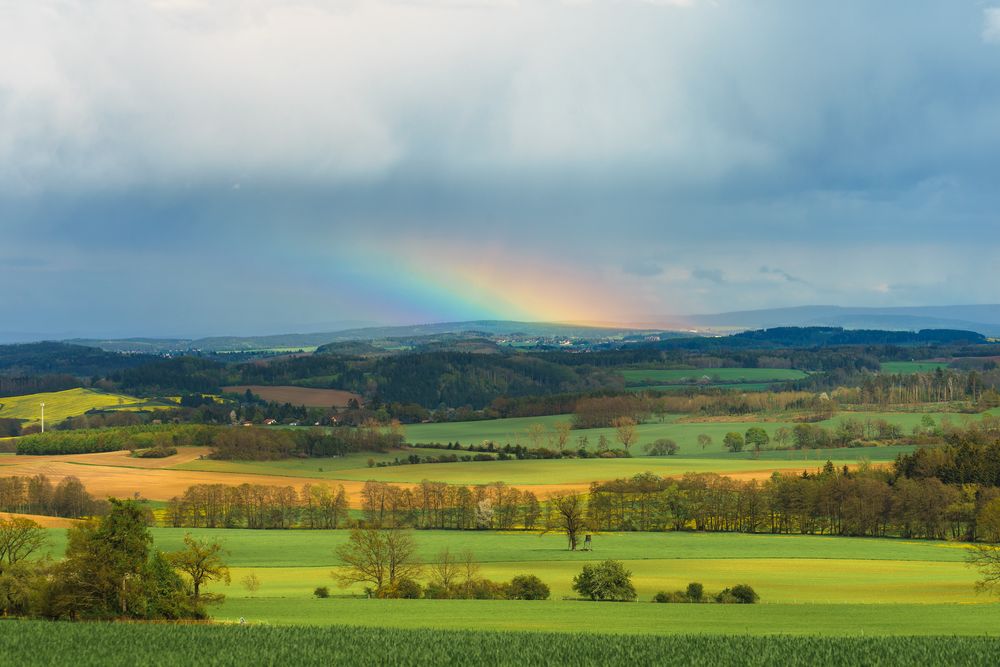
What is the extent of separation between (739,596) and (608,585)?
692 centimetres

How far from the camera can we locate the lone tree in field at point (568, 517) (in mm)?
77000

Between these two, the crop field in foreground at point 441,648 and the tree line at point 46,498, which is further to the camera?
the tree line at point 46,498

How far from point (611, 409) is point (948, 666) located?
Result: 525ft

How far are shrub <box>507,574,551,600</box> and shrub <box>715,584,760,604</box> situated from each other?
30.7 feet

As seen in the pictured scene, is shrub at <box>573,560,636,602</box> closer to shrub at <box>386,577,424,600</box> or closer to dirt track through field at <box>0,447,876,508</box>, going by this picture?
shrub at <box>386,577,424,600</box>

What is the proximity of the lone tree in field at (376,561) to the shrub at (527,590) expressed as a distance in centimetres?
720

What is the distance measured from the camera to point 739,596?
5338cm

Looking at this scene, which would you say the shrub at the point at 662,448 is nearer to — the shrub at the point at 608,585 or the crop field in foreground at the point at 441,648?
the shrub at the point at 608,585

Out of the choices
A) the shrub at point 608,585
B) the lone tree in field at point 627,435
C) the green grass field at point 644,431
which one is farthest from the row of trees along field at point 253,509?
the green grass field at point 644,431

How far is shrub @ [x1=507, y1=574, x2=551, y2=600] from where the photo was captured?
55500 mm

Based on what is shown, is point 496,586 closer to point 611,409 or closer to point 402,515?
point 402,515

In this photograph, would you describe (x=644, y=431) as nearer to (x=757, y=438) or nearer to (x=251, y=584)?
(x=757, y=438)

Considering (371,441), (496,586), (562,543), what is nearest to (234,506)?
(562,543)

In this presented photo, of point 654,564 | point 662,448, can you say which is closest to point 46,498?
point 654,564
